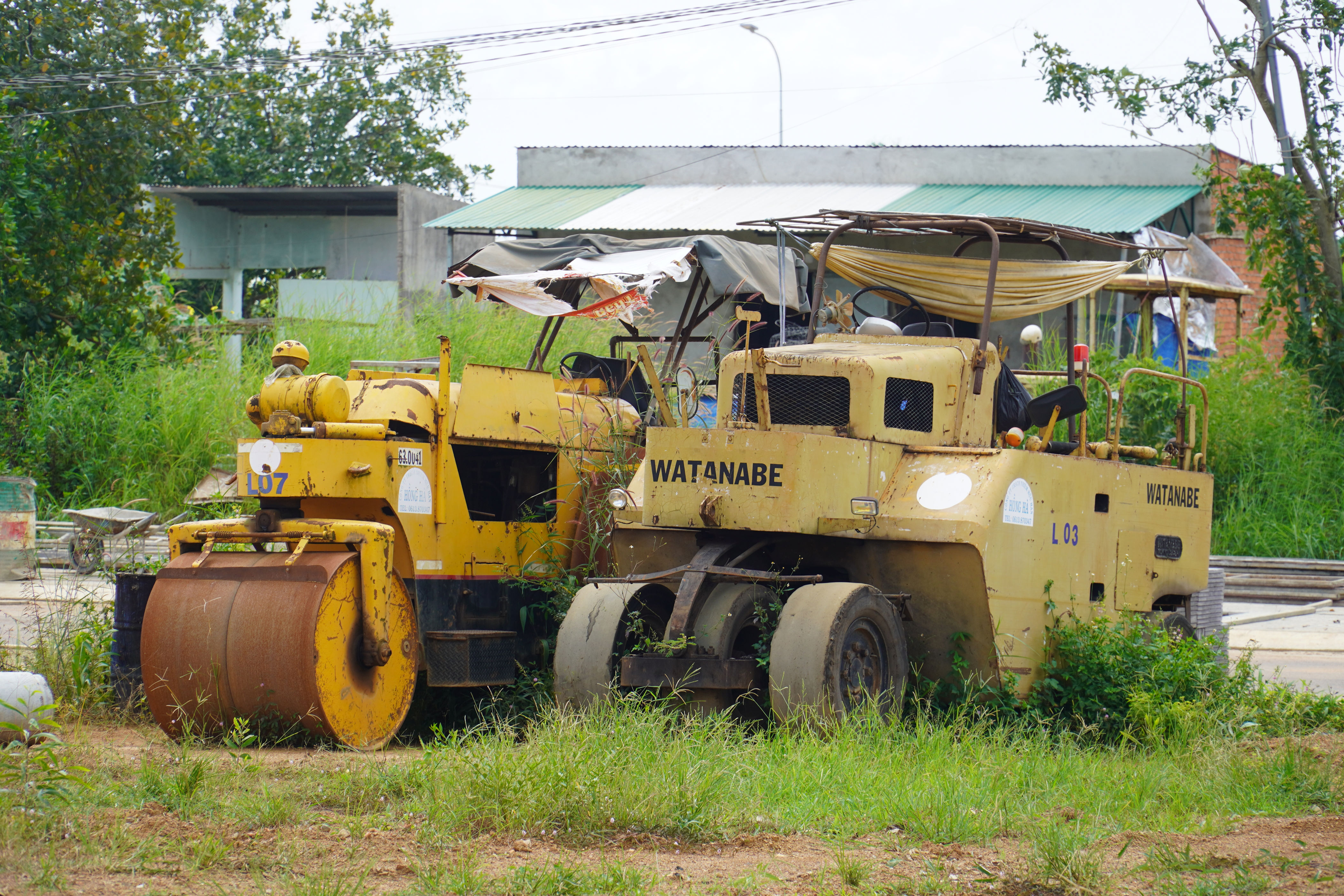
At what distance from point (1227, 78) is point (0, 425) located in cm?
1799

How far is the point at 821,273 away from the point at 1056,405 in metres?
1.65

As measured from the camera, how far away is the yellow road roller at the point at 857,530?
7.25 m

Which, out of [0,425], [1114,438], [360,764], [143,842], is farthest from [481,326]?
[143,842]

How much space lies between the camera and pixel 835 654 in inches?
276

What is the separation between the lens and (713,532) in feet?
25.5

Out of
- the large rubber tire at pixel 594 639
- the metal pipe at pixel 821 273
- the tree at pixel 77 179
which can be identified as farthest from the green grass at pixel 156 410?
the large rubber tire at pixel 594 639

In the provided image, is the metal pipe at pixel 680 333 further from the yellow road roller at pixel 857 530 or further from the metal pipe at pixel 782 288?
the yellow road roller at pixel 857 530

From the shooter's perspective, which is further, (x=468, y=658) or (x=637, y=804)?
(x=468, y=658)

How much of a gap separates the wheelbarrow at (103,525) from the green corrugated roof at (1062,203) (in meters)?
12.6

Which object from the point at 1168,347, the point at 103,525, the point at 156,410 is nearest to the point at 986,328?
the point at 103,525

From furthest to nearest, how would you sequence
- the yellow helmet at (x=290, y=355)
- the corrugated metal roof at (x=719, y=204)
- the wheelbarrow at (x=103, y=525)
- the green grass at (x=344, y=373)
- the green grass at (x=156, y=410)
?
the corrugated metal roof at (x=719, y=204)
the green grass at (x=156, y=410)
the green grass at (x=344, y=373)
the wheelbarrow at (x=103, y=525)
the yellow helmet at (x=290, y=355)

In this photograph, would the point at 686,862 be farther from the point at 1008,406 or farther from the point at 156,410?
the point at 156,410

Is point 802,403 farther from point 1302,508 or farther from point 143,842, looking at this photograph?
point 1302,508

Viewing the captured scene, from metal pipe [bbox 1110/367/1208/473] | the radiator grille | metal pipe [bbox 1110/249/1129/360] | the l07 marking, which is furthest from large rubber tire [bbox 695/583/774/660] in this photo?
metal pipe [bbox 1110/249/1129/360]
